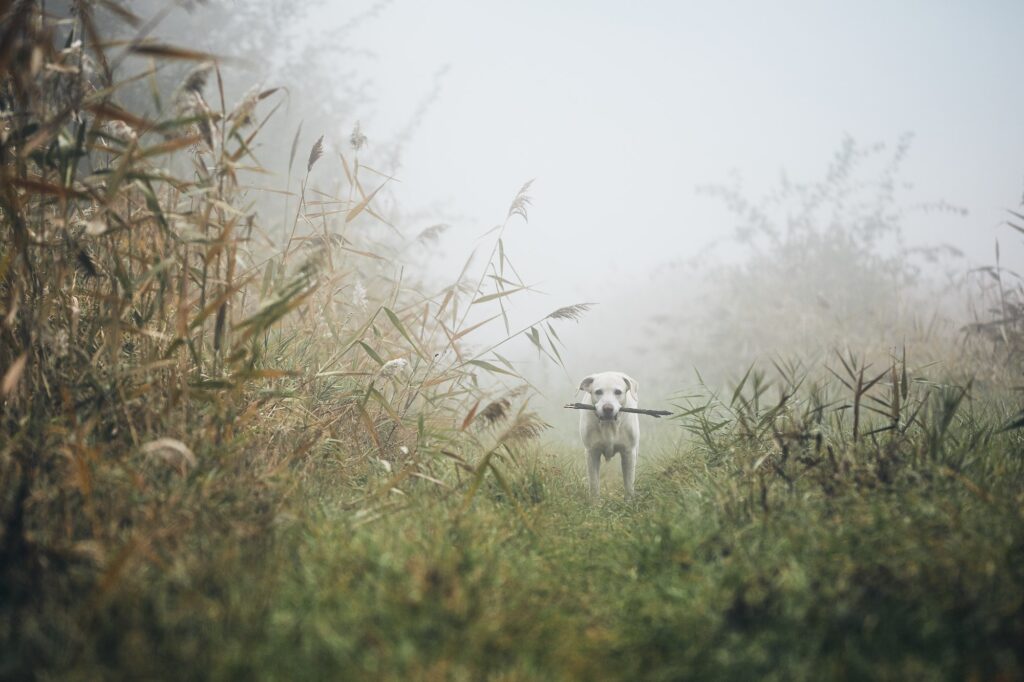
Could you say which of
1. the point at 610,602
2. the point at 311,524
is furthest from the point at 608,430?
the point at 311,524

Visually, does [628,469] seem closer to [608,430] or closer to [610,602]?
[608,430]

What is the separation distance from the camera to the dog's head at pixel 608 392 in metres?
4.19

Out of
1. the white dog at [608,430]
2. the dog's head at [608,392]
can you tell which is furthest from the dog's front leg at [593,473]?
the dog's head at [608,392]

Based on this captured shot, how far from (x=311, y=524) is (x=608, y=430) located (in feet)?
8.89

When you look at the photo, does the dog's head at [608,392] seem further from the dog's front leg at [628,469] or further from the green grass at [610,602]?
the green grass at [610,602]

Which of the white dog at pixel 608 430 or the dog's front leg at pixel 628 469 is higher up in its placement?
the white dog at pixel 608 430

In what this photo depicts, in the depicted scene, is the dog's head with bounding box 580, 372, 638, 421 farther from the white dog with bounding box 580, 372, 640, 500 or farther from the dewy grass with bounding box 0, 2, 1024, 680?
the dewy grass with bounding box 0, 2, 1024, 680

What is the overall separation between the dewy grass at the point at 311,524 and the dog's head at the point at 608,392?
0.86 meters

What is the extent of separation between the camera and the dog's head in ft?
13.7

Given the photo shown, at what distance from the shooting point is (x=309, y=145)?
11312 millimetres

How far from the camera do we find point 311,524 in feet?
7.64

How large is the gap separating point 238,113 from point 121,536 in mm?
1996

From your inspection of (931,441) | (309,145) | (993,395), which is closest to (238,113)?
(931,441)

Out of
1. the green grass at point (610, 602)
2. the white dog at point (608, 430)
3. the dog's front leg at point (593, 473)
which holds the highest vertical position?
the white dog at point (608, 430)
